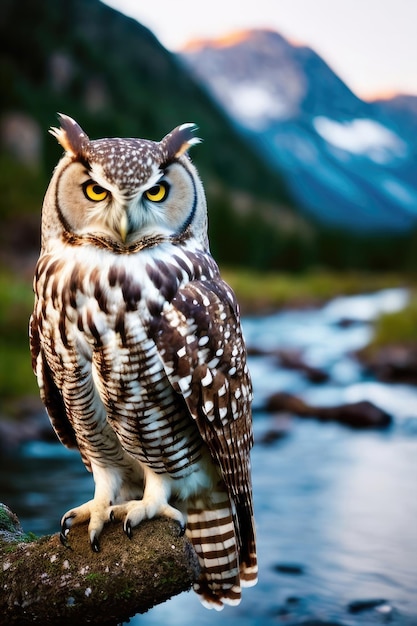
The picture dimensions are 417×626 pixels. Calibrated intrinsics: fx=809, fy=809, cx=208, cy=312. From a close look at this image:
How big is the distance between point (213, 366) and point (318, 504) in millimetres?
4006

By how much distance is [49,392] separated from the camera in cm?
188

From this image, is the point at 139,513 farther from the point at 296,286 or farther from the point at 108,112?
the point at 108,112

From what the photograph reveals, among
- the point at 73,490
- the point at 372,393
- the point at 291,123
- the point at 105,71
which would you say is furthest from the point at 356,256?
the point at 105,71

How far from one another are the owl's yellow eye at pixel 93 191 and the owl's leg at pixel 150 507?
0.63 meters

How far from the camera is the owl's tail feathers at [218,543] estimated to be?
1.91 m

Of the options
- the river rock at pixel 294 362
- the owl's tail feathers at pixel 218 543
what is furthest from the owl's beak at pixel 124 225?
the river rock at pixel 294 362

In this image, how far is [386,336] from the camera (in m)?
8.84

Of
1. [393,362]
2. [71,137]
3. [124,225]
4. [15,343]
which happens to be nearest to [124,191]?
[124,225]

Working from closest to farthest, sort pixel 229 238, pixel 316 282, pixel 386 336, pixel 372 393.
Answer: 1. pixel 372 393
2. pixel 386 336
3. pixel 316 282
4. pixel 229 238

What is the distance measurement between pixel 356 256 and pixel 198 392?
10.8m

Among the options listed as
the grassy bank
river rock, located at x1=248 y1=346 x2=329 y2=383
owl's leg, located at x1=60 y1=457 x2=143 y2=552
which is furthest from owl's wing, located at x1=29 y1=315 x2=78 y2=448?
river rock, located at x1=248 y1=346 x2=329 y2=383

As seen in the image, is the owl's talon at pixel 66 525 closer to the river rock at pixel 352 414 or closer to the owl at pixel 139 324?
the owl at pixel 139 324

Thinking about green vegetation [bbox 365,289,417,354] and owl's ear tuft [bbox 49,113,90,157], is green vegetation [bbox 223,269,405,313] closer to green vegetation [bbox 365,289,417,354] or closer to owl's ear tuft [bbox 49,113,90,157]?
green vegetation [bbox 365,289,417,354]

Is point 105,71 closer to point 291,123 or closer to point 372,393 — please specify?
point 291,123
